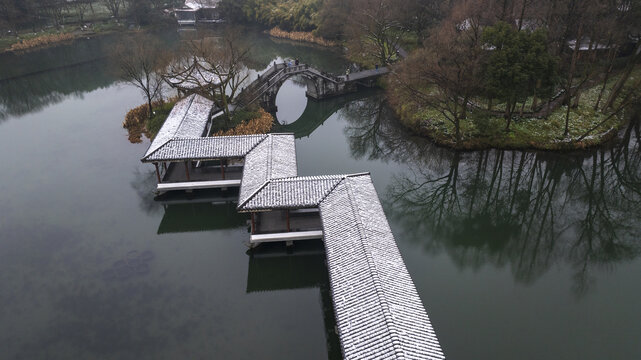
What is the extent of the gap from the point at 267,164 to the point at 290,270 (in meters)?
6.56

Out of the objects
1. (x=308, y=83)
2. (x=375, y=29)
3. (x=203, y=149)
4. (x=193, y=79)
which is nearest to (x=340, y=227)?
(x=203, y=149)

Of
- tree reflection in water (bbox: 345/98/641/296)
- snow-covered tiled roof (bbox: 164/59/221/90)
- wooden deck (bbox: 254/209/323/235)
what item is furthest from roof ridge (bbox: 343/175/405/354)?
snow-covered tiled roof (bbox: 164/59/221/90)

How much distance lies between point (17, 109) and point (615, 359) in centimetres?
5320

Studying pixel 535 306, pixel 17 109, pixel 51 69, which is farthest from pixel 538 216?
pixel 51 69

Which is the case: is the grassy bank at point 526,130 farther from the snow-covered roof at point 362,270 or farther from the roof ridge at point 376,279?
the roof ridge at point 376,279

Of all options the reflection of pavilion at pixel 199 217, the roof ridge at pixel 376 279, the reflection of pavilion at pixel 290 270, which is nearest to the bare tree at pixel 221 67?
the reflection of pavilion at pixel 199 217

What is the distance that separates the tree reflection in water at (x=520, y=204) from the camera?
74.5 feet

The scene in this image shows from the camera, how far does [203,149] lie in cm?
2700

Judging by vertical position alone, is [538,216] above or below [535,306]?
above

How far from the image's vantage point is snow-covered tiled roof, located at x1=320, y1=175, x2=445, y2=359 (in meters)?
13.8

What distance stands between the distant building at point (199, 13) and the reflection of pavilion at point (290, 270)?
7313 centimetres

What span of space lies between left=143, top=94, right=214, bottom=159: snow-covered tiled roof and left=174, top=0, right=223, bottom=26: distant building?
55.8 m

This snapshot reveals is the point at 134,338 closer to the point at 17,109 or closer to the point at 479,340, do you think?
the point at 479,340

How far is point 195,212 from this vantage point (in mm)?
27094
